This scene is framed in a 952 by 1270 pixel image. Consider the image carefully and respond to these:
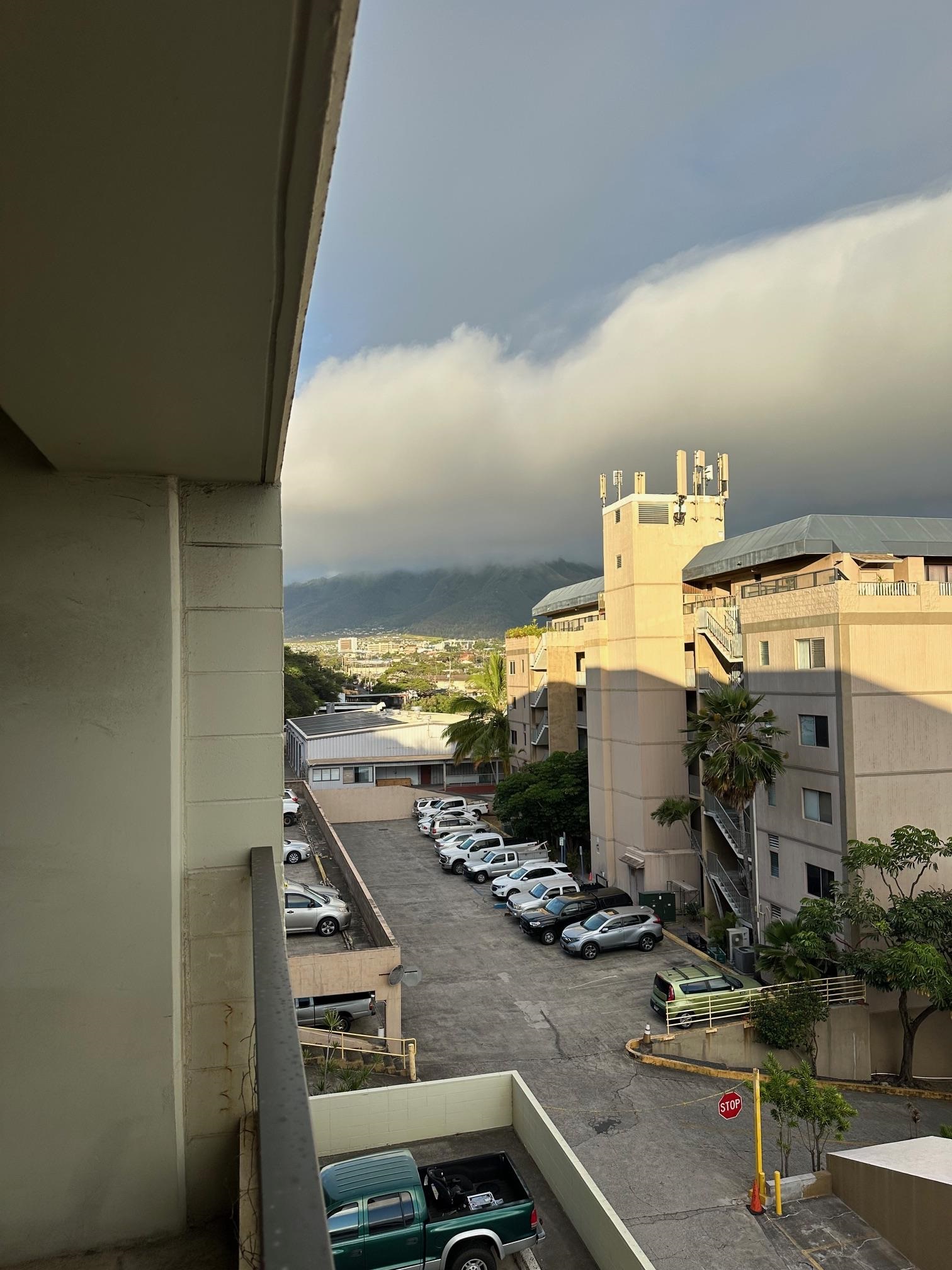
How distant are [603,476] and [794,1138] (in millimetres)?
23665

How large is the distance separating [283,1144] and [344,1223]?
827 centimetres

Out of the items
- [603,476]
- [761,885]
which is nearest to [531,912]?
[761,885]

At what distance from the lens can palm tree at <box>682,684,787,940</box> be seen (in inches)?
761

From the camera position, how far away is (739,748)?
1930cm

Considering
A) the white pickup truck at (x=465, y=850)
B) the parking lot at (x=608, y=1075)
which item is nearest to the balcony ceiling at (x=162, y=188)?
the parking lot at (x=608, y=1075)

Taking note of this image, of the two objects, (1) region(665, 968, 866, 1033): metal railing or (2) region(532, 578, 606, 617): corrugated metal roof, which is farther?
(2) region(532, 578, 606, 617): corrugated metal roof

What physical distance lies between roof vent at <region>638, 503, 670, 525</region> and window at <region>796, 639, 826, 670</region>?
29.7 ft

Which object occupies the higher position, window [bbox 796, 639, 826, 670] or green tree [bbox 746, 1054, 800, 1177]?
window [bbox 796, 639, 826, 670]

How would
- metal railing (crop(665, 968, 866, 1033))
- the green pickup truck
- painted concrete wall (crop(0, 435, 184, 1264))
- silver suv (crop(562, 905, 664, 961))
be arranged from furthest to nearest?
silver suv (crop(562, 905, 664, 961)) → metal railing (crop(665, 968, 866, 1033)) → the green pickup truck → painted concrete wall (crop(0, 435, 184, 1264))

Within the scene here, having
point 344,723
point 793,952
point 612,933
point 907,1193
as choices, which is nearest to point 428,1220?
point 907,1193

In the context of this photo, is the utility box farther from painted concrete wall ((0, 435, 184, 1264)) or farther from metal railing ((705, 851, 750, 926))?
painted concrete wall ((0, 435, 184, 1264))

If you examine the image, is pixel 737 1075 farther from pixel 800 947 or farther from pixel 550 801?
pixel 550 801

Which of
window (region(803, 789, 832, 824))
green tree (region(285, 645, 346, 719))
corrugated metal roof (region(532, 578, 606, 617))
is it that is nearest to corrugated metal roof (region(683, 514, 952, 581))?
window (region(803, 789, 832, 824))

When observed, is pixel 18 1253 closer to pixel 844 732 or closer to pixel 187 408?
pixel 187 408
